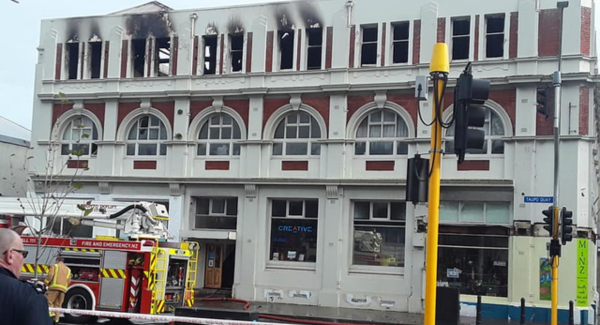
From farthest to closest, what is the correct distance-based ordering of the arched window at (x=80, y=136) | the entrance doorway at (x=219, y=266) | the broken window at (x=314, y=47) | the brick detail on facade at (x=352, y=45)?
the arched window at (x=80, y=136)
the entrance doorway at (x=219, y=266)
the broken window at (x=314, y=47)
the brick detail on facade at (x=352, y=45)

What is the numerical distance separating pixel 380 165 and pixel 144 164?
994 cm

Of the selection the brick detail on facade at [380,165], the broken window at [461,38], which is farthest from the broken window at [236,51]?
the broken window at [461,38]

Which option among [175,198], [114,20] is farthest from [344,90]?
[114,20]

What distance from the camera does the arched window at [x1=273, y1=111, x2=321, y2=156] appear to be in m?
28.7

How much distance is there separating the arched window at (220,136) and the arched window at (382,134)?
506cm

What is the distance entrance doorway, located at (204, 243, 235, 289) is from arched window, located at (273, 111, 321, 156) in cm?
451

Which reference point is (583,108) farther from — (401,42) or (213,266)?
(213,266)

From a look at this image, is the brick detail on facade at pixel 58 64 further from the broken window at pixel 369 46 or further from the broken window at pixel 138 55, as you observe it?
the broken window at pixel 369 46

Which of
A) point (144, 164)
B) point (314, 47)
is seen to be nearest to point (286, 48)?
point (314, 47)

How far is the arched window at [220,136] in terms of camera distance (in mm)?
29859

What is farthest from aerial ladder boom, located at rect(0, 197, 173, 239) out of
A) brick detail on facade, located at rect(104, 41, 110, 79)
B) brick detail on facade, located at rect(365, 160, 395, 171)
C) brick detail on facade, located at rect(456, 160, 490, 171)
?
brick detail on facade, located at rect(456, 160, 490, 171)

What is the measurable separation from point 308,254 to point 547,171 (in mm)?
9198

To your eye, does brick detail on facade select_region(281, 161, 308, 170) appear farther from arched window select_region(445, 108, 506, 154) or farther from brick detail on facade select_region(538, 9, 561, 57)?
brick detail on facade select_region(538, 9, 561, 57)

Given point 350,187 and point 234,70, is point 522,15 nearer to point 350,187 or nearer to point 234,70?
point 350,187
